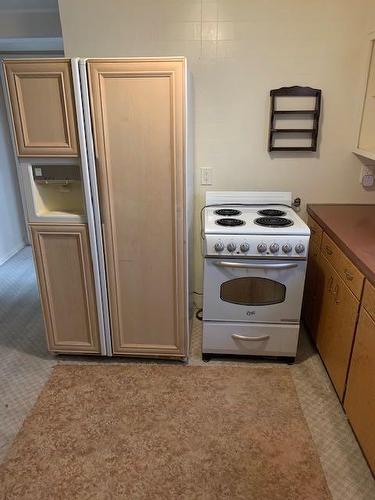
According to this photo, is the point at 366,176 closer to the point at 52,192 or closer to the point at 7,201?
the point at 52,192

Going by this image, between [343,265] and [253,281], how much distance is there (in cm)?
52

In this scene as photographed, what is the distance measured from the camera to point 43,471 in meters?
1.67

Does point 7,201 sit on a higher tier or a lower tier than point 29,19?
lower

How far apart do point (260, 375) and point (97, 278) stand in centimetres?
117

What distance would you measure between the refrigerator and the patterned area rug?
0.86 ft

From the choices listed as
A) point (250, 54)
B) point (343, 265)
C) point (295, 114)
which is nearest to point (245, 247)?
point (343, 265)

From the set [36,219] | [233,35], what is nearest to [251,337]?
[36,219]

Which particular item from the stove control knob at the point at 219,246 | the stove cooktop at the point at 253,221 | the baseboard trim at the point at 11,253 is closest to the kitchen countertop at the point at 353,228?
the stove cooktop at the point at 253,221

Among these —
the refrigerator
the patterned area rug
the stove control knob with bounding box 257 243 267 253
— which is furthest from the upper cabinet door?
the patterned area rug

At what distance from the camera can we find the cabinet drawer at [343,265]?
1746mm

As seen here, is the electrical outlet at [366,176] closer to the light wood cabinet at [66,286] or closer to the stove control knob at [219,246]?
the stove control knob at [219,246]

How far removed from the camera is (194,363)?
2.40m

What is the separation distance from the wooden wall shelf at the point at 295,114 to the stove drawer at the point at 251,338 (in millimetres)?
1233

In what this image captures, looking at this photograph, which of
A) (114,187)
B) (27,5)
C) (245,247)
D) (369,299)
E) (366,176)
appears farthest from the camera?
(27,5)
